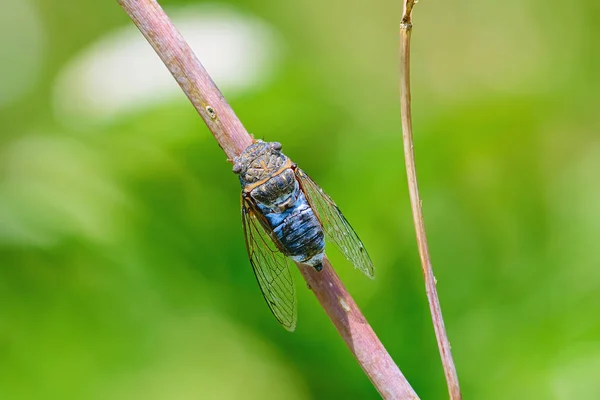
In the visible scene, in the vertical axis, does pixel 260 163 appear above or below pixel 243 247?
above

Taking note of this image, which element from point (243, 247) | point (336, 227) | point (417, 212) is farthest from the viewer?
point (243, 247)

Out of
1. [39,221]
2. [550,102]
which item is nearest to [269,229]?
[39,221]

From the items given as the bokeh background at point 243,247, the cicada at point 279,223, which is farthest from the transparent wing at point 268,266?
the bokeh background at point 243,247

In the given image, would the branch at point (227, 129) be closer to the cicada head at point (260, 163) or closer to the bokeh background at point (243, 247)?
the cicada head at point (260, 163)

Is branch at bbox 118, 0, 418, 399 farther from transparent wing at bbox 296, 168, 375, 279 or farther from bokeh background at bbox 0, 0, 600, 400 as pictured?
bokeh background at bbox 0, 0, 600, 400

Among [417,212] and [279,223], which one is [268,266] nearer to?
[279,223]

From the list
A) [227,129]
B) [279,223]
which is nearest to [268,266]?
[279,223]

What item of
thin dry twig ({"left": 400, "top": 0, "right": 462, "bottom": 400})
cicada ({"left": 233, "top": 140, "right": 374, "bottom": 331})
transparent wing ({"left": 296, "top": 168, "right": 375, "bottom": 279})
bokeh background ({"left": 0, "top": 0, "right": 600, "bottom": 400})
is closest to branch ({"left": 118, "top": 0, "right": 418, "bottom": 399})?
thin dry twig ({"left": 400, "top": 0, "right": 462, "bottom": 400})
